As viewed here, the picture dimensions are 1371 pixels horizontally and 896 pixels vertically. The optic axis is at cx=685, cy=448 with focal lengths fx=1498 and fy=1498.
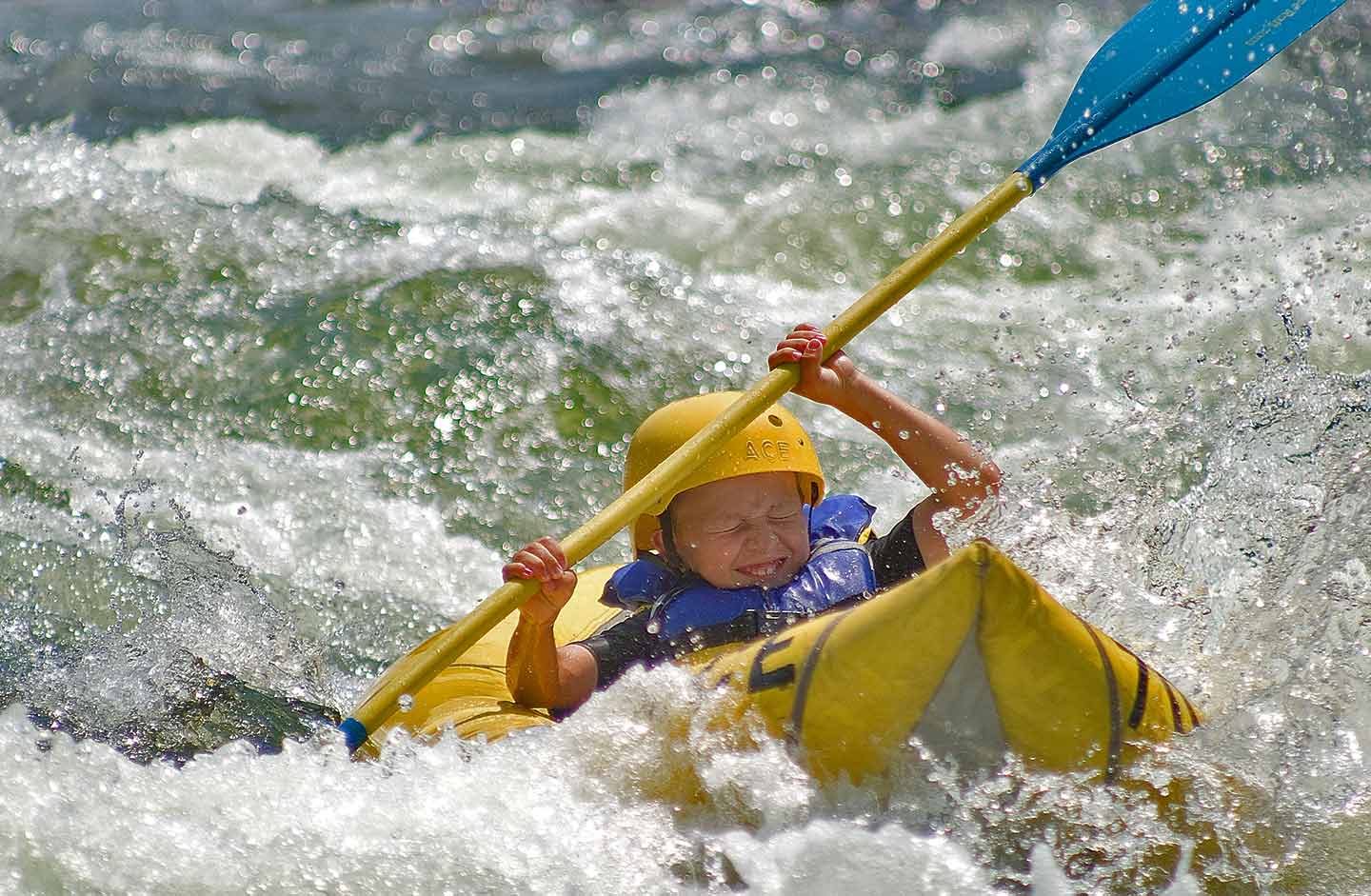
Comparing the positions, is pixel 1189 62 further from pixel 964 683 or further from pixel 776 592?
pixel 964 683

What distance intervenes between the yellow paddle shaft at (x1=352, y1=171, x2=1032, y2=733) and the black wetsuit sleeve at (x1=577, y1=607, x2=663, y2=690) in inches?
10.0

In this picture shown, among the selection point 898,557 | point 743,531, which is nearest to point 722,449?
point 743,531

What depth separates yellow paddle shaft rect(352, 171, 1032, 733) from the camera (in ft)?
8.93

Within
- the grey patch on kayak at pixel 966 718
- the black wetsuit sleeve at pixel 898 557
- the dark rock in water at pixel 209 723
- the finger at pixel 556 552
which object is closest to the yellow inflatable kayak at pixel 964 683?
the grey patch on kayak at pixel 966 718

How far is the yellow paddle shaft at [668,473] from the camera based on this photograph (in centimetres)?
272

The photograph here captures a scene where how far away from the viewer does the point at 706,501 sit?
312cm

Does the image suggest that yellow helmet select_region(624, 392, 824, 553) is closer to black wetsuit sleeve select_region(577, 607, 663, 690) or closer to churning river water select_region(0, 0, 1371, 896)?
black wetsuit sleeve select_region(577, 607, 663, 690)

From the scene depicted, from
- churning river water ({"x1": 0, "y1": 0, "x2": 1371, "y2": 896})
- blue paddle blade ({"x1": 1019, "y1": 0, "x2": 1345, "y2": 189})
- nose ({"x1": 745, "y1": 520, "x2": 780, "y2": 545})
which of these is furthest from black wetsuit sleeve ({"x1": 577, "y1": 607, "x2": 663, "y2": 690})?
blue paddle blade ({"x1": 1019, "y1": 0, "x2": 1345, "y2": 189})

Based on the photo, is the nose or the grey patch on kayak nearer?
the grey patch on kayak

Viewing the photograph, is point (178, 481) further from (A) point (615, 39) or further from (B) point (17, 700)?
(A) point (615, 39)

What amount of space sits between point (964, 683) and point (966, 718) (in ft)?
0.20

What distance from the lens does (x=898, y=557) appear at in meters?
3.13

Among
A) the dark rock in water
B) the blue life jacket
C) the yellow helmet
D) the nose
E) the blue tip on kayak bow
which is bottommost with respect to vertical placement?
the dark rock in water

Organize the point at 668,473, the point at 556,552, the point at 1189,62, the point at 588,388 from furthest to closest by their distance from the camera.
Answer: the point at 588,388 < the point at 1189,62 < the point at 668,473 < the point at 556,552
